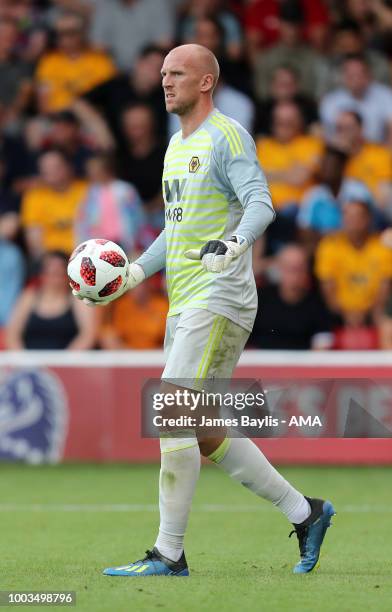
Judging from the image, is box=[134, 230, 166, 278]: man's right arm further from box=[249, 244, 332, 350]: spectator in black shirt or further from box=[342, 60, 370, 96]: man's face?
box=[342, 60, 370, 96]: man's face

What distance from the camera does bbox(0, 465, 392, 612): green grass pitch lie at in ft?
17.9

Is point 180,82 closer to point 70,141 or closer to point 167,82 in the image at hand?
point 167,82

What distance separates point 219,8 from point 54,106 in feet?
6.84

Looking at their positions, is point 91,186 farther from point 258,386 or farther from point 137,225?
point 258,386

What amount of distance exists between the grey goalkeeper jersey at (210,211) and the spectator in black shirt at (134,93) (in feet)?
26.6

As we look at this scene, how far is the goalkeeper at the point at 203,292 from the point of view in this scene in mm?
5922

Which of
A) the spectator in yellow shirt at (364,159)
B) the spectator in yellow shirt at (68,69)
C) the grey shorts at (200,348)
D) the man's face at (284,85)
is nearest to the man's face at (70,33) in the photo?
the spectator in yellow shirt at (68,69)

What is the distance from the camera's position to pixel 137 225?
13188 millimetres

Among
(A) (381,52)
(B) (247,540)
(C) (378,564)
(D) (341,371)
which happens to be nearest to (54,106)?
(A) (381,52)

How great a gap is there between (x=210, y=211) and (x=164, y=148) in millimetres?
8141

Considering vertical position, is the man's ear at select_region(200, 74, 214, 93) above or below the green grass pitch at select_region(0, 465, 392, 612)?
above

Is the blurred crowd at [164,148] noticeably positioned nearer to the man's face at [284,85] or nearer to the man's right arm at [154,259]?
the man's face at [284,85]

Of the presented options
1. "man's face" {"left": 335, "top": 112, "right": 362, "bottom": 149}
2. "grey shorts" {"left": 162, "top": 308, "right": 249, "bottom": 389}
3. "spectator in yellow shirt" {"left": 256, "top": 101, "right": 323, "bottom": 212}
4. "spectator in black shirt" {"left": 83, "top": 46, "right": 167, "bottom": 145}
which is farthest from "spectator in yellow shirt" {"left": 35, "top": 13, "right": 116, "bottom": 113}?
"grey shorts" {"left": 162, "top": 308, "right": 249, "bottom": 389}

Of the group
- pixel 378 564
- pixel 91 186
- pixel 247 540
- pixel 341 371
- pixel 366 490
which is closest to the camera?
pixel 378 564
